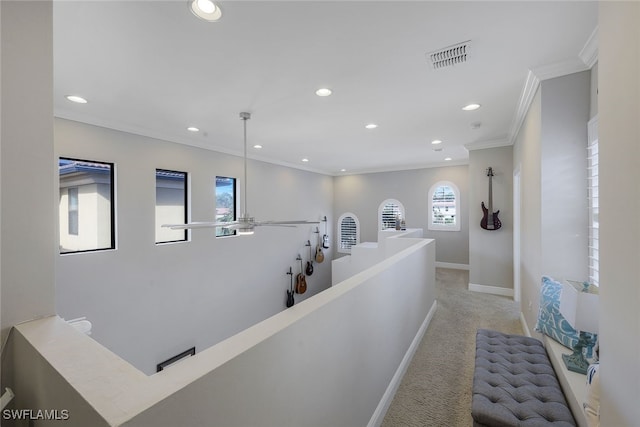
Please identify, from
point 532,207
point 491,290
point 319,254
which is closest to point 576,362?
point 532,207

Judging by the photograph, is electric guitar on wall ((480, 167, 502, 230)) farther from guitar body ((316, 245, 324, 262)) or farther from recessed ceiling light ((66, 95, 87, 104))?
recessed ceiling light ((66, 95, 87, 104))

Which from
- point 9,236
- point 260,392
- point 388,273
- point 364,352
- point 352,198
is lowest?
point 364,352

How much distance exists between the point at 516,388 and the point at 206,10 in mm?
2886

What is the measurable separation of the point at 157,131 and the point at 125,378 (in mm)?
3953

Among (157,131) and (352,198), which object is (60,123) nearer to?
(157,131)

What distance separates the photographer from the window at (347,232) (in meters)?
8.14

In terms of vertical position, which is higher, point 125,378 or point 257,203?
point 257,203

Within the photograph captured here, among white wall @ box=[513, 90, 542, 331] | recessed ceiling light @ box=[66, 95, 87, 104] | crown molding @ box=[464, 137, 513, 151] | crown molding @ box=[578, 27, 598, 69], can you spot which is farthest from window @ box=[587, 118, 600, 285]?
recessed ceiling light @ box=[66, 95, 87, 104]

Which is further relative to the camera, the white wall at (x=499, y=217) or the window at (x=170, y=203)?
the white wall at (x=499, y=217)

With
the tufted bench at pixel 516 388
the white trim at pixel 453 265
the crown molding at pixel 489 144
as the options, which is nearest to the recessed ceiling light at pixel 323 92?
the tufted bench at pixel 516 388

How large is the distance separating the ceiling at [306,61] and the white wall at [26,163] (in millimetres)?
750

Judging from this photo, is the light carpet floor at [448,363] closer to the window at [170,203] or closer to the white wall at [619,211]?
the white wall at [619,211]

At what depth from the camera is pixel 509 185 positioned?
4.49m

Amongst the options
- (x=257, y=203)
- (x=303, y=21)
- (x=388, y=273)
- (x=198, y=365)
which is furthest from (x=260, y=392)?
(x=257, y=203)
